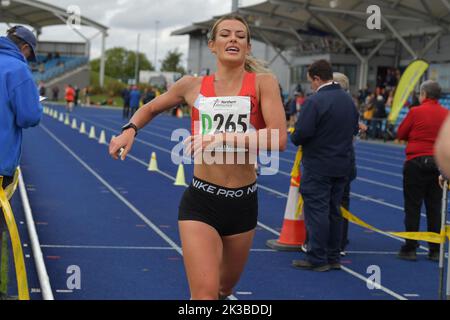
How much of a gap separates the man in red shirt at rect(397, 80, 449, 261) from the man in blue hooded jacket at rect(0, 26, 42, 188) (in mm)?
4742

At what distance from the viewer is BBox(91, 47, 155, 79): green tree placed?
15525 centimetres

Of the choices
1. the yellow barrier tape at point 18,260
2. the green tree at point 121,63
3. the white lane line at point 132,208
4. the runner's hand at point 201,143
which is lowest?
the white lane line at point 132,208

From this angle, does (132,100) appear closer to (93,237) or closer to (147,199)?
(147,199)

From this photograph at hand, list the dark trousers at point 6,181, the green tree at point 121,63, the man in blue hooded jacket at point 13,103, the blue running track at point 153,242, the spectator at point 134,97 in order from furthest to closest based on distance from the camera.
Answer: the green tree at point 121,63 → the spectator at point 134,97 → the blue running track at point 153,242 → the dark trousers at point 6,181 → the man in blue hooded jacket at point 13,103

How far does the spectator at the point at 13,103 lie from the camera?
5043mm

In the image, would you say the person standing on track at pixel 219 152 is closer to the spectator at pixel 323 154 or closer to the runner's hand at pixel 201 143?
the runner's hand at pixel 201 143

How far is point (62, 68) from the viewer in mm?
78125

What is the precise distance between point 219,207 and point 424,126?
4751mm

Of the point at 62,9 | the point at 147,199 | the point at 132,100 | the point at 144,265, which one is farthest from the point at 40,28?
the point at 144,265

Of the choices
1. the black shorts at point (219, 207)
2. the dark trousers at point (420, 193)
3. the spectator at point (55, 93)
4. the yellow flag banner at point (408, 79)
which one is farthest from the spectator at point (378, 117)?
the spectator at point (55, 93)

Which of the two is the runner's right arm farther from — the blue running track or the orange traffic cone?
the orange traffic cone

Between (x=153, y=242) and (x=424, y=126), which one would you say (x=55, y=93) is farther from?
(x=424, y=126)

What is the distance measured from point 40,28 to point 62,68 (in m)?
4.83
